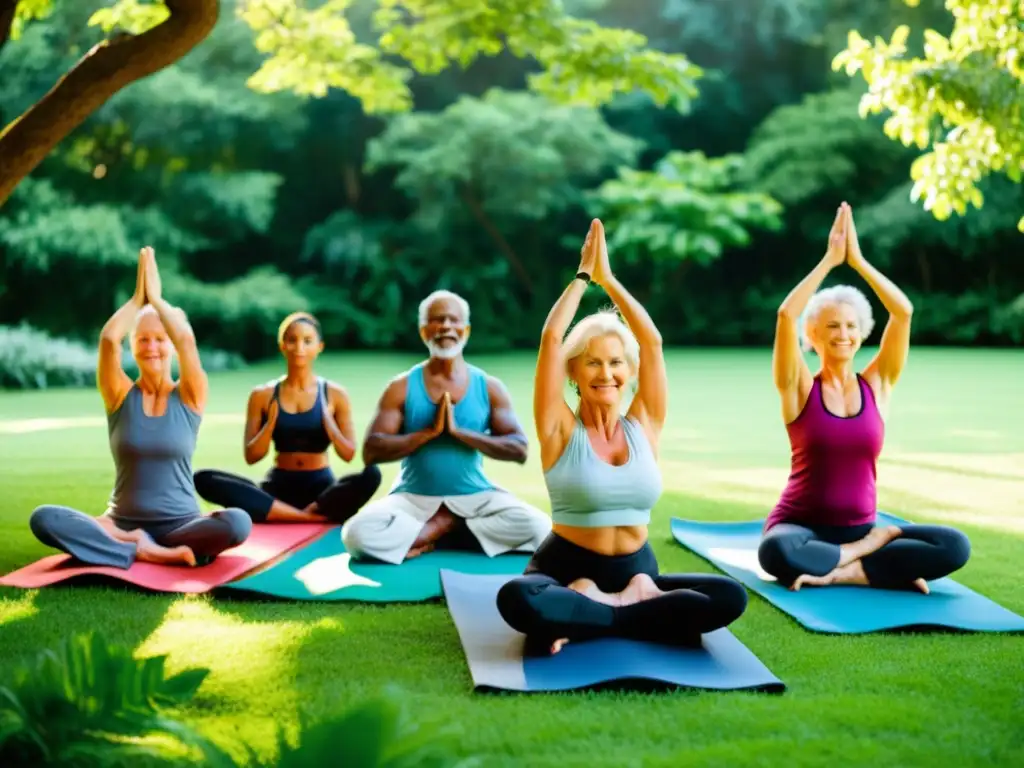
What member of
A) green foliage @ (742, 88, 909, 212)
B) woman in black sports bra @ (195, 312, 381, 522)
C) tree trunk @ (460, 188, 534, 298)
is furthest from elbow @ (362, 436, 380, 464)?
green foliage @ (742, 88, 909, 212)

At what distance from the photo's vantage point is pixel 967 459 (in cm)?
870

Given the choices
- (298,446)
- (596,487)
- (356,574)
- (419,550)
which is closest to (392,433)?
(419,550)

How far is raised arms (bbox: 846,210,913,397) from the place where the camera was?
471 cm

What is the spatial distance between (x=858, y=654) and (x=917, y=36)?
21734 millimetres

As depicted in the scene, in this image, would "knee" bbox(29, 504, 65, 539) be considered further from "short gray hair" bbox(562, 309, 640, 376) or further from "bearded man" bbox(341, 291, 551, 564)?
"short gray hair" bbox(562, 309, 640, 376)

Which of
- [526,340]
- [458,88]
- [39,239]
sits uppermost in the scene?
[458,88]

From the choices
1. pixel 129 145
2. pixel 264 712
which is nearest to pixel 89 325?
pixel 129 145

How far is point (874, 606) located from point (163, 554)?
287 centimetres

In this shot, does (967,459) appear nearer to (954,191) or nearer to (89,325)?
(954,191)

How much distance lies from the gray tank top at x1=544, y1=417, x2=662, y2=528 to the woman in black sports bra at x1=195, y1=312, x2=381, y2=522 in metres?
2.41

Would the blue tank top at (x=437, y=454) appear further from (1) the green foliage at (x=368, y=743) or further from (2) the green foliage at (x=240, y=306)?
(2) the green foliage at (x=240, y=306)

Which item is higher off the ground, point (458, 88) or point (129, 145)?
point (458, 88)

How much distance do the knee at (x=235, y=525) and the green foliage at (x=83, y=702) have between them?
98.1 inches

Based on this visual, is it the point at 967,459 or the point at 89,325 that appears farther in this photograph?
the point at 89,325
